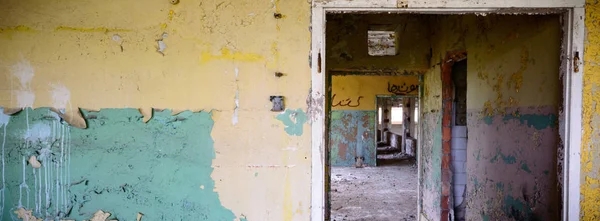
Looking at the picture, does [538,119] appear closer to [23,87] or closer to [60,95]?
[60,95]

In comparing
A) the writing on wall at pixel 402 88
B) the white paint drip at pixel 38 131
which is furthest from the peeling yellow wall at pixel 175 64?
the writing on wall at pixel 402 88

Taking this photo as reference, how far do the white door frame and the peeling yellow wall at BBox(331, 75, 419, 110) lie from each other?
281 inches

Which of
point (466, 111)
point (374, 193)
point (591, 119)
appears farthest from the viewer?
point (374, 193)

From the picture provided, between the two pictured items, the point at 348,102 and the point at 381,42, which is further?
the point at 348,102

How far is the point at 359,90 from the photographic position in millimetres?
9188

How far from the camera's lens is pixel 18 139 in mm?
1993

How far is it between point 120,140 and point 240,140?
0.67m

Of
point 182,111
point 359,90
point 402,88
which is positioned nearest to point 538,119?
point 182,111

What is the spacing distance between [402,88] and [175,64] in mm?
7724

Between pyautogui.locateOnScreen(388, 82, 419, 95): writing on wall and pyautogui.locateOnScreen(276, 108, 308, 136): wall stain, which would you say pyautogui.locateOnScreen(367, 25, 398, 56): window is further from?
pyautogui.locateOnScreen(276, 108, 308, 136): wall stain

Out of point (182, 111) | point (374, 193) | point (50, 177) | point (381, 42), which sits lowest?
point (374, 193)

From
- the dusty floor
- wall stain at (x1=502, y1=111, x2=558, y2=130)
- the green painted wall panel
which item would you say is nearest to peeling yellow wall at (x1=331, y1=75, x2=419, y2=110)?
the dusty floor

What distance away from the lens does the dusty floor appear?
197 inches

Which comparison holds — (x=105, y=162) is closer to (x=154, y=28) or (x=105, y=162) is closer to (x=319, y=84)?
(x=154, y=28)
